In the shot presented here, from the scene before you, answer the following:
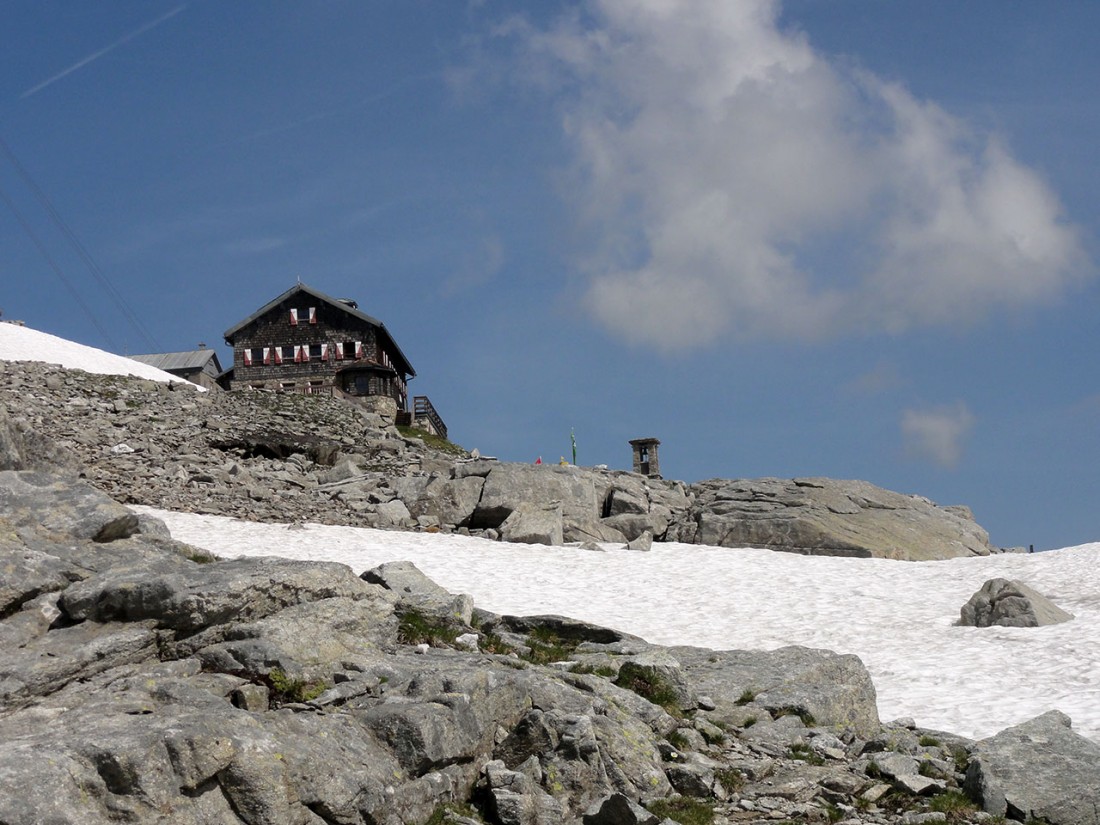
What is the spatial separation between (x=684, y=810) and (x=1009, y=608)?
1628cm

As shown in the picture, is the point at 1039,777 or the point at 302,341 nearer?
the point at 1039,777

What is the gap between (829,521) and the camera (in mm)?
36750

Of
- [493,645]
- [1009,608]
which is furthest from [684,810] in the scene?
[1009,608]

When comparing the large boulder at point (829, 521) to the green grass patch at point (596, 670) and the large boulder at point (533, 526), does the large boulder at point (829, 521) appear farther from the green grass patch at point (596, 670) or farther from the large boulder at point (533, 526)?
the green grass patch at point (596, 670)

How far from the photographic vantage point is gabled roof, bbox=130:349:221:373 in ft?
341

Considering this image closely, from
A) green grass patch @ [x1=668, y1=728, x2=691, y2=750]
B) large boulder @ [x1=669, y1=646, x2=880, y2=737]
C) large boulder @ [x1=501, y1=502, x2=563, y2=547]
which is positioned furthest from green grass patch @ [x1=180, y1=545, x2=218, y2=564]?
large boulder @ [x1=501, y1=502, x2=563, y2=547]

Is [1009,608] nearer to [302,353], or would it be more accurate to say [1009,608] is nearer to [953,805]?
[953,805]

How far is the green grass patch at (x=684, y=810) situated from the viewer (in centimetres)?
1203

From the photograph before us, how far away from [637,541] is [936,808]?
21.0 m

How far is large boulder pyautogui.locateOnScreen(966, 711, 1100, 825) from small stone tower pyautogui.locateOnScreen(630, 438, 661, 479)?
35.7m

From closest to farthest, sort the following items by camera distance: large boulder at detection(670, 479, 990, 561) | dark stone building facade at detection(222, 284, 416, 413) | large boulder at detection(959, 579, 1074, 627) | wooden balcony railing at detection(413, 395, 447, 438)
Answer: large boulder at detection(959, 579, 1074, 627)
large boulder at detection(670, 479, 990, 561)
wooden balcony railing at detection(413, 395, 447, 438)
dark stone building facade at detection(222, 284, 416, 413)

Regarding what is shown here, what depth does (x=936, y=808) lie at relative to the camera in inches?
515

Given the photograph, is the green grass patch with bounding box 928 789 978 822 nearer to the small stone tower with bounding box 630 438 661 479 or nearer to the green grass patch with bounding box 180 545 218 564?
the green grass patch with bounding box 180 545 218 564

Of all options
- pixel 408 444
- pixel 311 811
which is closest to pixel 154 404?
pixel 408 444
